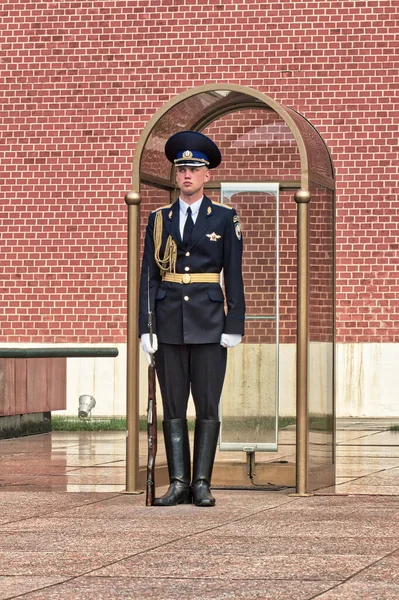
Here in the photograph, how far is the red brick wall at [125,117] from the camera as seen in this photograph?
17.1 meters

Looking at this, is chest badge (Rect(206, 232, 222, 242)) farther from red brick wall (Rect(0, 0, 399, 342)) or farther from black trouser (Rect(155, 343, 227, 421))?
red brick wall (Rect(0, 0, 399, 342))

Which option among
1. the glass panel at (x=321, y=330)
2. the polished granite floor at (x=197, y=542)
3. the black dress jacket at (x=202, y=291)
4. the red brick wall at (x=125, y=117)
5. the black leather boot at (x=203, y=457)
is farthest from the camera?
the red brick wall at (x=125, y=117)

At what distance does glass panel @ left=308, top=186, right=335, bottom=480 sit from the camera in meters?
8.55

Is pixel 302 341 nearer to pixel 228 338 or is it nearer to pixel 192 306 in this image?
pixel 228 338

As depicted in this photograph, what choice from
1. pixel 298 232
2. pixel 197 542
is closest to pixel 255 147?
pixel 298 232

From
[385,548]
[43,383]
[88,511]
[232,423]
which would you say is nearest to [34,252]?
[43,383]

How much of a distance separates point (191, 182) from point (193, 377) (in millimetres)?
1035

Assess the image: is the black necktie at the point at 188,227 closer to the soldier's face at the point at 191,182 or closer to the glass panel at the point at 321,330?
the soldier's face at the point at 191,182

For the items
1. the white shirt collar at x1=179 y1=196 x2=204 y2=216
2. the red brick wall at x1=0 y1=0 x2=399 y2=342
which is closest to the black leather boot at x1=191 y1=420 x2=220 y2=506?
the white shirt collar at x1=179 y1=196 x2=204 y2=216

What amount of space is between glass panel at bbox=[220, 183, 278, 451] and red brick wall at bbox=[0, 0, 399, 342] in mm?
7961

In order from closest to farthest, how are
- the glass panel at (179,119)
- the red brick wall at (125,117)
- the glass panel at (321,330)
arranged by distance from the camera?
the glass panel at (321,330) → the glass panel at (179,119) → the red brick wall at (125,117)

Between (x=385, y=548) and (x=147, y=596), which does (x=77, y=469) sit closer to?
(x=385, y=548)

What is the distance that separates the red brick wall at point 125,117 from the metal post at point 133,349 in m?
8.70

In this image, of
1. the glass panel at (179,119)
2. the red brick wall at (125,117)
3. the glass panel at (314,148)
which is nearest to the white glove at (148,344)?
the glass panel at (179,119)
